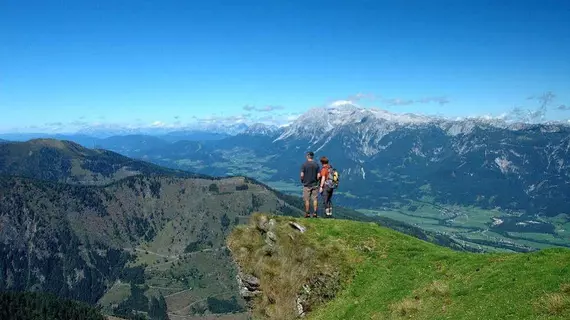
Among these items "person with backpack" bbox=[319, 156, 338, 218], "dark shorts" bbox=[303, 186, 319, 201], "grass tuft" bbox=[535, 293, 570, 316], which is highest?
"person with backpack" bbox=[319, 156, 338, 218]

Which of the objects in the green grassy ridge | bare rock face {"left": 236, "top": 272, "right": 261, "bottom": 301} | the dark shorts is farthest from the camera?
the dark shorts

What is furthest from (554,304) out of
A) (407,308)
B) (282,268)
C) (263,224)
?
(263,224)

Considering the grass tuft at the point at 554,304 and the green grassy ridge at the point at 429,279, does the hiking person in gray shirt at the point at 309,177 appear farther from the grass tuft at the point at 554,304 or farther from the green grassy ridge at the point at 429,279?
the grass tuft at the point at 554,304

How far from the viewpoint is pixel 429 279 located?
2758 cm

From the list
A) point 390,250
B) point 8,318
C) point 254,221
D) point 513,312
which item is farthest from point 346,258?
point 8,318

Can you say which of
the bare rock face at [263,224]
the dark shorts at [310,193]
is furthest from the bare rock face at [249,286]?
the dark shorts at [310,193]

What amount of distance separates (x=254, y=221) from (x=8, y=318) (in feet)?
682

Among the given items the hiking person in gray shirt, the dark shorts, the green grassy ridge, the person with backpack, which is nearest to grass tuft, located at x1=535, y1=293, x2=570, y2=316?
the green grassy ridge

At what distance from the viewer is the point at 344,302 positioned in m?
30.1

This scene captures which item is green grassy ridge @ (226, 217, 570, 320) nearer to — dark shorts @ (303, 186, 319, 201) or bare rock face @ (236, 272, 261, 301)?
bare rock face @ (236, 272, 261, 301)

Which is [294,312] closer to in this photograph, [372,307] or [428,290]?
[372,307]

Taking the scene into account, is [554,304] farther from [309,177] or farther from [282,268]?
[309,177]

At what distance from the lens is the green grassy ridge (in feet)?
67.9

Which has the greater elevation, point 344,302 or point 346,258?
point 346,258
